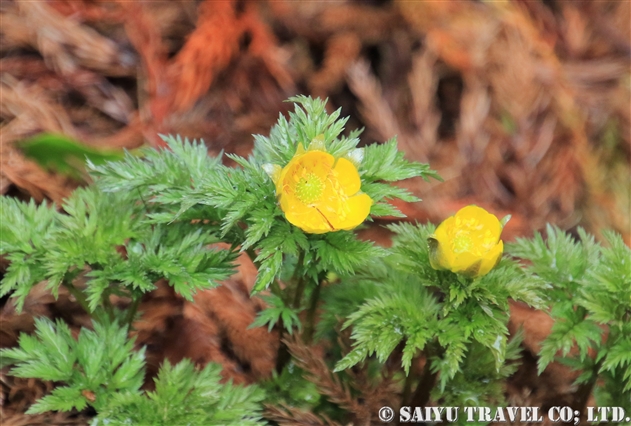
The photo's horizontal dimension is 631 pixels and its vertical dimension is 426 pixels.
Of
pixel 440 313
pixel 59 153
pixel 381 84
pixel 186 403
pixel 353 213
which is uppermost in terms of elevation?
pixel 381 84

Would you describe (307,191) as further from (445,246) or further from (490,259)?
(490,259)

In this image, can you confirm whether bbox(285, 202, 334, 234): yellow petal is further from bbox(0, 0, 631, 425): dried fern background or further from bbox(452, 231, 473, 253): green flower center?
bbox(0, 0, 631, 425): dried fern background

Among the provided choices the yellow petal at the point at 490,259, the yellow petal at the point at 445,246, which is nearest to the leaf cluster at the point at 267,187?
the yellow petal at the point at 445,246

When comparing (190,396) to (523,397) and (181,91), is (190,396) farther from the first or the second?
(181,91)

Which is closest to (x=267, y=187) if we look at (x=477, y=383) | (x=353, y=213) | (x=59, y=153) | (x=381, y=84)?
(x=353, y=213)

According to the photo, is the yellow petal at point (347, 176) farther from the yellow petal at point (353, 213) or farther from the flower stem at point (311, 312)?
the flower stem at point (311, 312)

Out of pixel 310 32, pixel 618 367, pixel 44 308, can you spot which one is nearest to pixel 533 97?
pixel 310 32

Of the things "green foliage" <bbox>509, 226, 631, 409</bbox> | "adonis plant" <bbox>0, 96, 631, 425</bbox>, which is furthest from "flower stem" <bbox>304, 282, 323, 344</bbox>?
"green foliage" <bbox>509, 226, 631, 409</bbox>
